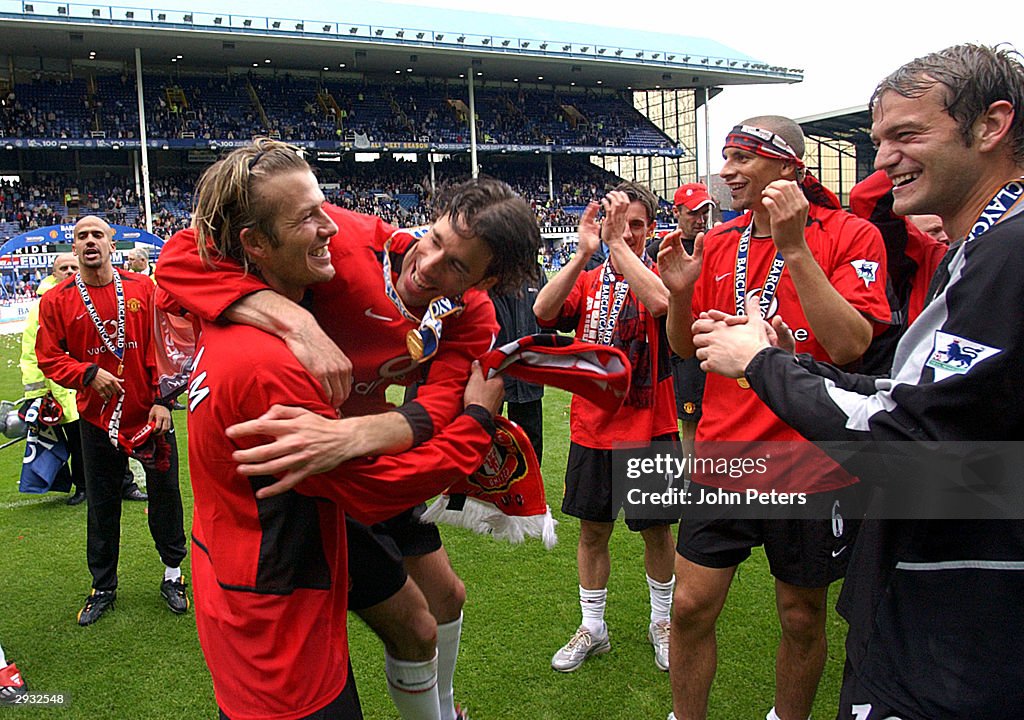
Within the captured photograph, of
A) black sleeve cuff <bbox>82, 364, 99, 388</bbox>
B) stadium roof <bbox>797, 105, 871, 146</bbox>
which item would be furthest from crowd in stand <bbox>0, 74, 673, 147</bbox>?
black sleeve cuff <bbox>82, 364, 99, 388</bbox>

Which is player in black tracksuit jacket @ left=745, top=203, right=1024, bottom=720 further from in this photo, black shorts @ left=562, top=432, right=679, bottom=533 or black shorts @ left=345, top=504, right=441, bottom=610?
black shorts @ left=562, top=432, right=679, bottom=533

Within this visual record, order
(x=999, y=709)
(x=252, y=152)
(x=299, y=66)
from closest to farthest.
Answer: (x=999, y=709) → (x=252, y=152) → (x=299, y=66)

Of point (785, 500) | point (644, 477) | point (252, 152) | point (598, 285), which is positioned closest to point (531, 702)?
point (644, 477)

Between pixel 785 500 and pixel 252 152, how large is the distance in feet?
6.87

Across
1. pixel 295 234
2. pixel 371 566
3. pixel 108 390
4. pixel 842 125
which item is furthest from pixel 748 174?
pixel 842 125

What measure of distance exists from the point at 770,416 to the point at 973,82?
4.45 ft

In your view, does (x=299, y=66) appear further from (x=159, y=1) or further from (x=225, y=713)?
(x=225, y=713)

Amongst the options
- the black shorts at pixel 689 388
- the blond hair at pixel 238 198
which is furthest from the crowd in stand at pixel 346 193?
the blond hair at pixel 238 198

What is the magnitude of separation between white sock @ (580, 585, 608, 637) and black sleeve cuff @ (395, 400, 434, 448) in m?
2.15

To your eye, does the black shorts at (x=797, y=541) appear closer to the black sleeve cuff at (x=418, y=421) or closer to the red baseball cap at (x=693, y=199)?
the black sleeve cuff at (x=418, y=421)

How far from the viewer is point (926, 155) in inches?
68.9

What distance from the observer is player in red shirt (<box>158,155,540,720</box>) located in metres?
1.85

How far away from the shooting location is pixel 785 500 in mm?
2742

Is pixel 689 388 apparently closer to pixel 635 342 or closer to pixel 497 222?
pixel 635 342
